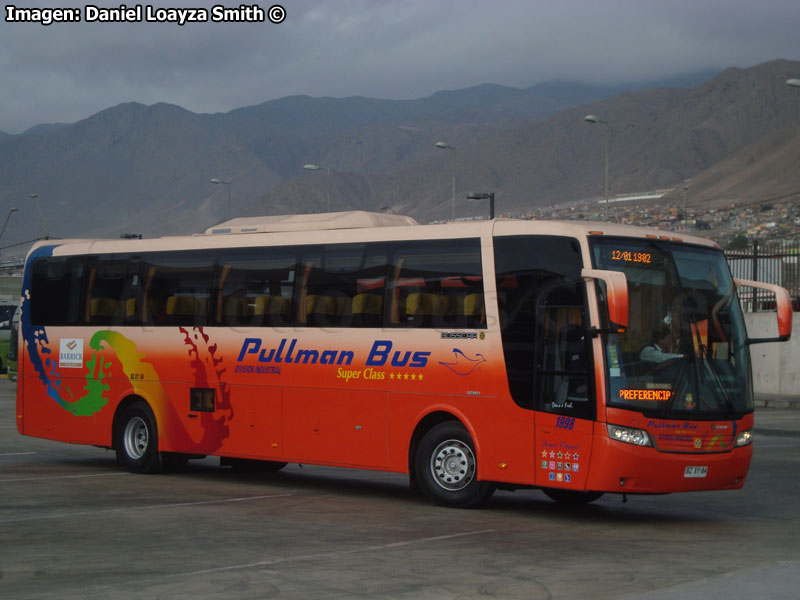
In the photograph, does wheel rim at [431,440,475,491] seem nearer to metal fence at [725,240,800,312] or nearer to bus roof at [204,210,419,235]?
bus roof at [204,210,419,235]

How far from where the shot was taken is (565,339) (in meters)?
12.4

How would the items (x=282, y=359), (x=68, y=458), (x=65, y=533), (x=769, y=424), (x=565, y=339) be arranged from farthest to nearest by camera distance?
(x=769, y=424) < (x=68, y=458) < (x=282, y=359) < (x=565, y=339) < (x=65, y=533)

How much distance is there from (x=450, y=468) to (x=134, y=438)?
6.10 m

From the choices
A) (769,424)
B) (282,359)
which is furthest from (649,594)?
(769,424)

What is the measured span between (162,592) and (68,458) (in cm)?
1238

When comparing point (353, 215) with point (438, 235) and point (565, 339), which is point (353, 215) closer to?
point (438, 235)

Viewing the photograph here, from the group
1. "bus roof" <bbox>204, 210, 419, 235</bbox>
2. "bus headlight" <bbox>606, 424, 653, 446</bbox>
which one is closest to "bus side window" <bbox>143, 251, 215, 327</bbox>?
"bus roof" <bbox>204, 210, 419, 235</bbox>

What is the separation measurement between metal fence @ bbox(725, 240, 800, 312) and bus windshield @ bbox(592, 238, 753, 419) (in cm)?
2121

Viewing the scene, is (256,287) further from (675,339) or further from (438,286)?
(675,339)

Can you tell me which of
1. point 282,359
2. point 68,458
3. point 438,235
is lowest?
point 68,458

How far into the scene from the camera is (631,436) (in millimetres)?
11969

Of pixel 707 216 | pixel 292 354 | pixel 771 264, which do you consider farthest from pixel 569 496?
pixel 707 216

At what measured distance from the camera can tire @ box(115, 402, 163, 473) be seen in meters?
17.2

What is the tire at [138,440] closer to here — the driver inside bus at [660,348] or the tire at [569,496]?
the tire at [569,496]
